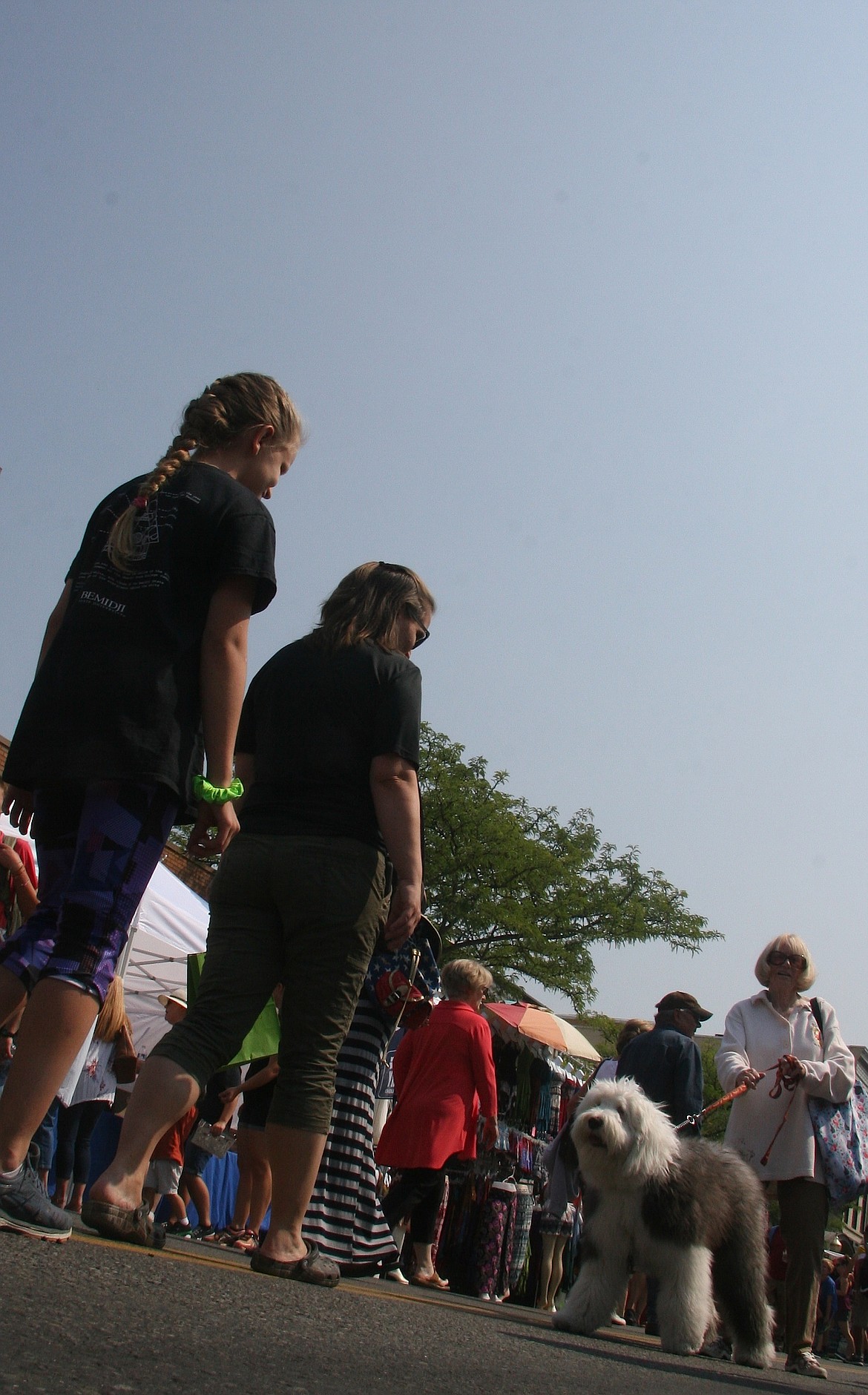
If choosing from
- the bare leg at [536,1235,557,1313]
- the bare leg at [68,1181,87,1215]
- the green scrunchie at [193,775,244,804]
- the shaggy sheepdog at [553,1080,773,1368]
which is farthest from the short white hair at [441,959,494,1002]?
the green scrunchie at [193,775,244,804]

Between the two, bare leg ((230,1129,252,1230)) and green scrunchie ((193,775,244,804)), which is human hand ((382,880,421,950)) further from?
bare leg ((230,1129,252,1230))

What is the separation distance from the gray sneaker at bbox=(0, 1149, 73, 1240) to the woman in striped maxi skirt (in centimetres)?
132

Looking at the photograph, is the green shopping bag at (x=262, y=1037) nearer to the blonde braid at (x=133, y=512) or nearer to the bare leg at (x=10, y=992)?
the bare leg at (x=10, y=992)

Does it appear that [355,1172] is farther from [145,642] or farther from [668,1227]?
[145,642]

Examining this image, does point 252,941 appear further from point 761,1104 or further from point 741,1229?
point 761,1104

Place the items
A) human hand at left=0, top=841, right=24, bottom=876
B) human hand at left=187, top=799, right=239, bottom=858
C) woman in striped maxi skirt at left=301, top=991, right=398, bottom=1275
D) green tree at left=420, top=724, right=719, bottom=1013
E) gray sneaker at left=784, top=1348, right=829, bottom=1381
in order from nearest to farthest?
human hand at left=187, top=799, right=239, bottom=858, woman in striped maxi skirt at left=301, top=991, right=398, bottom=1275, human hand at left=0, top=841, right=24, bottom=876, gray sneaker at left=784, top=1348, right=829, bottom=1381, green tree at left=420, top=724, right=719, bottom=1013

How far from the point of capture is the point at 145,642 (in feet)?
10.8

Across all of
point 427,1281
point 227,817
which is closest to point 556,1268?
point 427,1281

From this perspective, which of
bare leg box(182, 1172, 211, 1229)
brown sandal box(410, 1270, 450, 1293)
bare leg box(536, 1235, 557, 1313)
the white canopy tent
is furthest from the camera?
the white canopy tent

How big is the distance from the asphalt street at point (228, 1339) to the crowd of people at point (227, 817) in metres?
0.26

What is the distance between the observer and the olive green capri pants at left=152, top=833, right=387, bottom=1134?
3605mm

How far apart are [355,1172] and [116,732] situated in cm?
191

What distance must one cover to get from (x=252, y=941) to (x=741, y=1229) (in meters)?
3.33

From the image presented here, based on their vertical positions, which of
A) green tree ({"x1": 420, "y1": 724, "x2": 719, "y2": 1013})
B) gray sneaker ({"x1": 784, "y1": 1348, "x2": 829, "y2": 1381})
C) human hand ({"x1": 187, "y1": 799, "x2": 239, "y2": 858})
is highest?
green tree ({"x1": 420, "y1": 724, "x2": 719, "y2": 1013})
